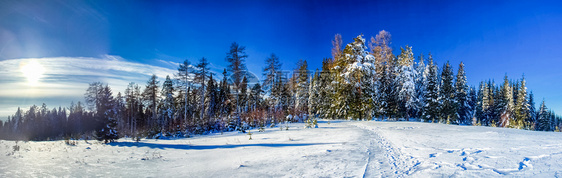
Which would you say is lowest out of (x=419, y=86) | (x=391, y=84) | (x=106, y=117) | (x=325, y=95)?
(x=106, y=117)

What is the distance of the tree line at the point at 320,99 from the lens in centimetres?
1545

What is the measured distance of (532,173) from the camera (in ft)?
9.25

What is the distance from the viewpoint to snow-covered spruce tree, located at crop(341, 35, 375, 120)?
69.2 feet

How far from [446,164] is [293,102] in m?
35.5

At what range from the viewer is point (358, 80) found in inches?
857

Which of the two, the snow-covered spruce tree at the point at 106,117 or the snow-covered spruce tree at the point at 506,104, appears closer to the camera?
the snow-covered spruce tree at the point at 106,117

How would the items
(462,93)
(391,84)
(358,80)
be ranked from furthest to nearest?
(462,93), (391,84), (358,80)

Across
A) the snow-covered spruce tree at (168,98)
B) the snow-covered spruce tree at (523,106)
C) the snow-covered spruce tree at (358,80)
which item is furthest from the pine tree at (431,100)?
the snow-covered spruce tree at (168,98)

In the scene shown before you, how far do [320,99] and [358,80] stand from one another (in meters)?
7.72

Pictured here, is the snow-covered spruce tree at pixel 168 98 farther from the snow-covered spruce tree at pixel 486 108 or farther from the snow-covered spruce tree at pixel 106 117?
the snow-covered spruce tree at pixel 486 108

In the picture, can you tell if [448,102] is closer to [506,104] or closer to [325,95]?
[325,95]

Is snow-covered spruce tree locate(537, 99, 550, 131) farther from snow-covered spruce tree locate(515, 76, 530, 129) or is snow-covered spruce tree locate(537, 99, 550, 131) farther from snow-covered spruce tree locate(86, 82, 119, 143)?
snow-covered spruce tree locate(86, 82, 119, 143)

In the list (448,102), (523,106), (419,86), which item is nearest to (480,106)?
(523,106)

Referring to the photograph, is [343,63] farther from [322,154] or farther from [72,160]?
[72,160]
